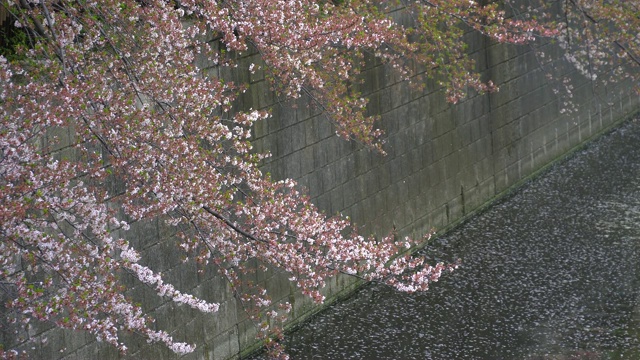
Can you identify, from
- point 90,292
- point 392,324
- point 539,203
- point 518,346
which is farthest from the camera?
point 539,203

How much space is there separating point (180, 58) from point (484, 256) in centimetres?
501

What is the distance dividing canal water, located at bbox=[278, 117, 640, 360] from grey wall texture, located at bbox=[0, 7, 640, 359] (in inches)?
17.0

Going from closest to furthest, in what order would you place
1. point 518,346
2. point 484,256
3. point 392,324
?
point 518,346
point 392,324
point 484,256

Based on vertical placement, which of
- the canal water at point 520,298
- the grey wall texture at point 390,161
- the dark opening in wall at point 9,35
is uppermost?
the dark opening in wall at point 9,35

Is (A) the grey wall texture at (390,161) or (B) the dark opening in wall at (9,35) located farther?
(A) the grey wall texture at (390,161)

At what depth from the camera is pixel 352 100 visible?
8844 mm

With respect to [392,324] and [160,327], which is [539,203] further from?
[160,327]

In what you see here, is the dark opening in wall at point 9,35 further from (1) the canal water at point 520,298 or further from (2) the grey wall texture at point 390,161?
(1) the canal water at point 520,298

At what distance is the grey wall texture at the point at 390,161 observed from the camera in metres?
7.44

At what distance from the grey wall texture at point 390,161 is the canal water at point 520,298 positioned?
0.43 meters

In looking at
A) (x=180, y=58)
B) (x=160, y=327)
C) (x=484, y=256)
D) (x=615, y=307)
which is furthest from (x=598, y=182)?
(x=180, y=58)

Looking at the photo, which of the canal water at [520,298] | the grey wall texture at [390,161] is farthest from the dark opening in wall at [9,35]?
the canal water at [520,298]

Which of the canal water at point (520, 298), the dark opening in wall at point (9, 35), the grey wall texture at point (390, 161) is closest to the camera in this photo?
the dark opening in wall at point (9, 35)

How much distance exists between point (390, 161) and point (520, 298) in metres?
1.99
